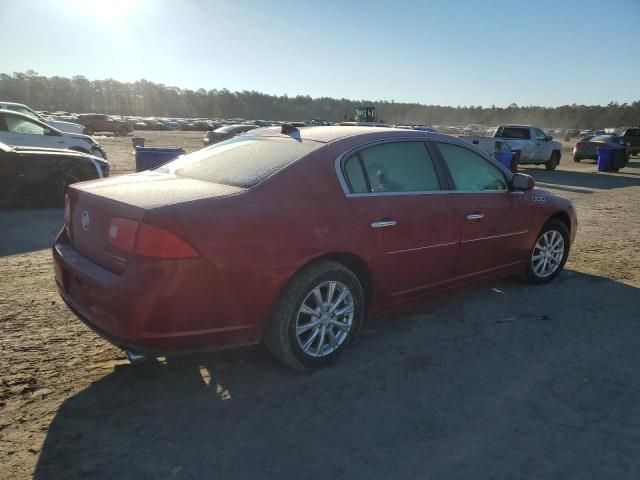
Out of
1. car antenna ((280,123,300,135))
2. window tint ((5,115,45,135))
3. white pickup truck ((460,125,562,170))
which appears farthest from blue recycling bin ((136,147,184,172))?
white pickup truck ((460,125,562,170))

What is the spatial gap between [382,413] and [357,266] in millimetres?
1019

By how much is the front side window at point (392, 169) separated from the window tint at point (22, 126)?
10397mm

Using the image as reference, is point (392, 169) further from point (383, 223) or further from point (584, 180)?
point (584, 180)

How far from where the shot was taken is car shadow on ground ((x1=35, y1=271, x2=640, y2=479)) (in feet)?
7.92

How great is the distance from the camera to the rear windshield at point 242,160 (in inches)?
127

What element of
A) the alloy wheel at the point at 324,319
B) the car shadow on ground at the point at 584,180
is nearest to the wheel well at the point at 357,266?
the alloy wheel at the point at 324,319

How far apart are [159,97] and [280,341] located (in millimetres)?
133818

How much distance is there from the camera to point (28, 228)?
7.09m

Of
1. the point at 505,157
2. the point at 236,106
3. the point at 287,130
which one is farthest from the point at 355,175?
the point at 236,106

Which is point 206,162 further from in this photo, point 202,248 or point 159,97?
point 159,97

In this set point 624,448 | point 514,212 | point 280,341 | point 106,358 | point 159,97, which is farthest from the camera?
point 159,97

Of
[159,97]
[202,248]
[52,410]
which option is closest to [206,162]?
[202,248]

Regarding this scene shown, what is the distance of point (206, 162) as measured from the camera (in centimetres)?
372

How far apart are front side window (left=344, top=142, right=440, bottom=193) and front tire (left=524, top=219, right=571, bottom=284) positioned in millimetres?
1763
